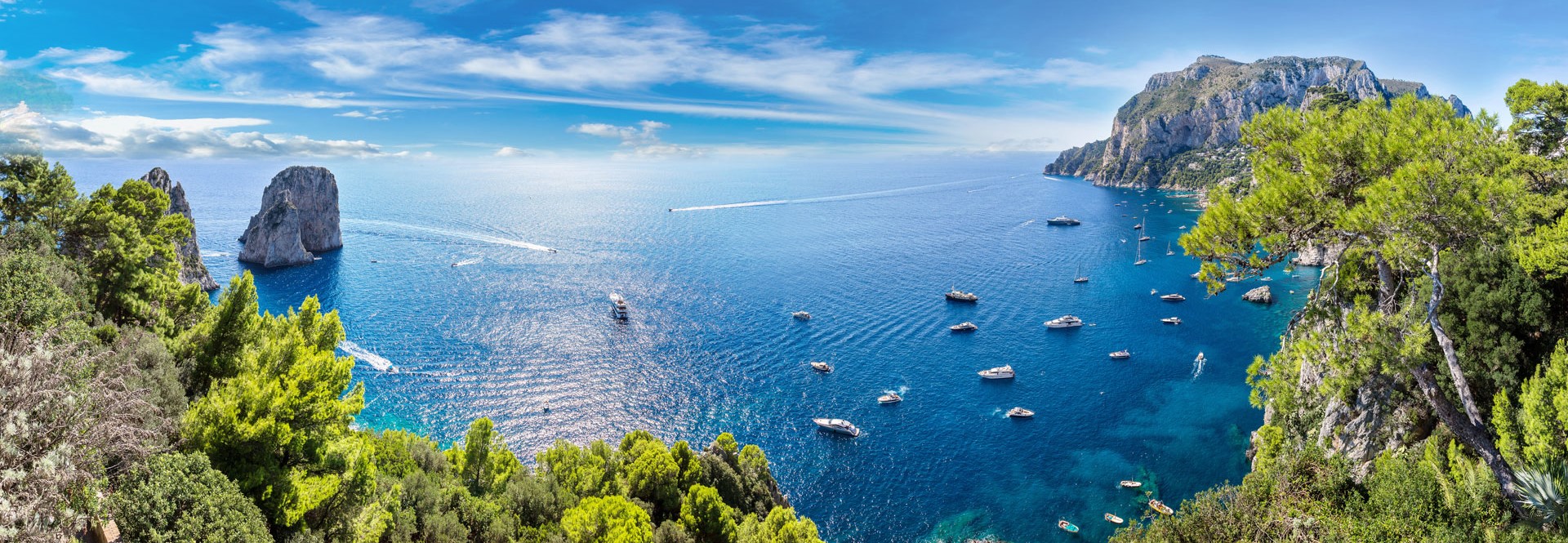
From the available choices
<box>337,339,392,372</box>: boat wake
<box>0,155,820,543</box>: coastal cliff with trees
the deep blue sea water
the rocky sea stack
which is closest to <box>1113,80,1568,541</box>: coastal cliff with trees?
<box>0,155,820,543</box>: coastal cliff with trees

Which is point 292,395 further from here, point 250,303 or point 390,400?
point 390,400

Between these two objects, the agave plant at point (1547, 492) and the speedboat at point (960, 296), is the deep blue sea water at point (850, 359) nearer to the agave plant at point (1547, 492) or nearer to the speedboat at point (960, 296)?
the speedboat at point (960, 296)

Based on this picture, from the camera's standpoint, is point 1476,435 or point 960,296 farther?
point 960,296

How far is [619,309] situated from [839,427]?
1502 inches

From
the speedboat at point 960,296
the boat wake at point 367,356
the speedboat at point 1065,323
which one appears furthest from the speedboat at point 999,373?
the boat wake at point 367,356

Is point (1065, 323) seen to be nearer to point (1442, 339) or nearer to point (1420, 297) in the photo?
point (1420, 297)

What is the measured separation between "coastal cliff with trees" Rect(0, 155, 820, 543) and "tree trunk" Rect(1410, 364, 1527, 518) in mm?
22091

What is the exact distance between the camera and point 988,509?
1698 inches

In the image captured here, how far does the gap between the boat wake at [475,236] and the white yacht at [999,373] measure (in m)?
86.8

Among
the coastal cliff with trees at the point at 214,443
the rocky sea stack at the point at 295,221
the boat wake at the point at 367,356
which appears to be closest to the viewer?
the coastal cliff with trees at the point at 214,443

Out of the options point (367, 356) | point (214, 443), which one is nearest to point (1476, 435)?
point (214, 443)

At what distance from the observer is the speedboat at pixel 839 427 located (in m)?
51.4

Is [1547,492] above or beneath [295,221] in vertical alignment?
above

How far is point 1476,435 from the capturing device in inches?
604
